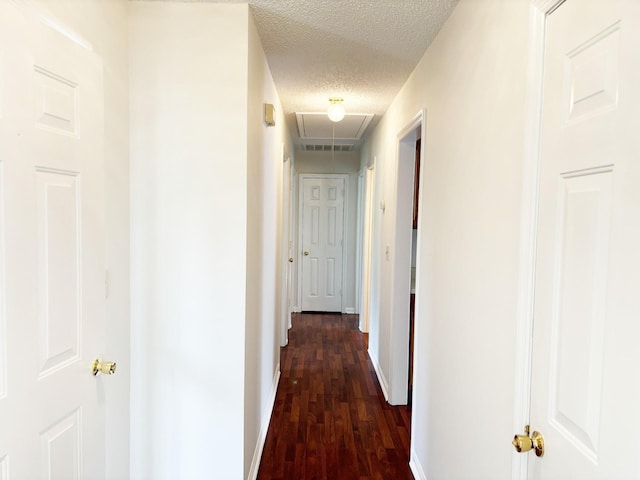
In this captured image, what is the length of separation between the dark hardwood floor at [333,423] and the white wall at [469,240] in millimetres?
326

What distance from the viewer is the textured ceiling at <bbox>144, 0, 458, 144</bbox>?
176 cm

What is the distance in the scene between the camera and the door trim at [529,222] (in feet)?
3.51

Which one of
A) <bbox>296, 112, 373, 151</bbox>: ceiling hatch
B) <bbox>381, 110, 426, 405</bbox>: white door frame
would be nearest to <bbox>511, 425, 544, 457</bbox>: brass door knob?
<bbox>381, 110, 426, 405</bbox>: white door frame

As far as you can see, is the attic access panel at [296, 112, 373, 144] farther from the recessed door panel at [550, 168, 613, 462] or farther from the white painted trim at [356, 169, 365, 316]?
the recessed door panel at [550, 168, 613, 462]

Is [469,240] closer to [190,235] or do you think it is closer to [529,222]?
[529,222]

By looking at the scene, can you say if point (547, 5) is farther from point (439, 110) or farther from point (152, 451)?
point (152, 451)

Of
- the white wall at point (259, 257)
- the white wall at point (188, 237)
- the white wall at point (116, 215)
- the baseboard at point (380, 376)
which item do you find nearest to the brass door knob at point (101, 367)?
the white wall at point (116, 215)

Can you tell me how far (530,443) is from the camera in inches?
41.4

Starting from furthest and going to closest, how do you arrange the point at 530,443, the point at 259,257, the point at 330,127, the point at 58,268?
the point at 330,127 → the point at 259,257 → the point at 58,268 → the point at 530,443

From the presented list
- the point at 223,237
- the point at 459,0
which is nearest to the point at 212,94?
the point at 223,237

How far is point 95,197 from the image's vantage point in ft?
4.37

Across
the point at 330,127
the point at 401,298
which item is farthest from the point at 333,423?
the point at 330,127

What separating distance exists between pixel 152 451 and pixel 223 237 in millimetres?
1054

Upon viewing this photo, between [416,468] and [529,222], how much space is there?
1740mm
